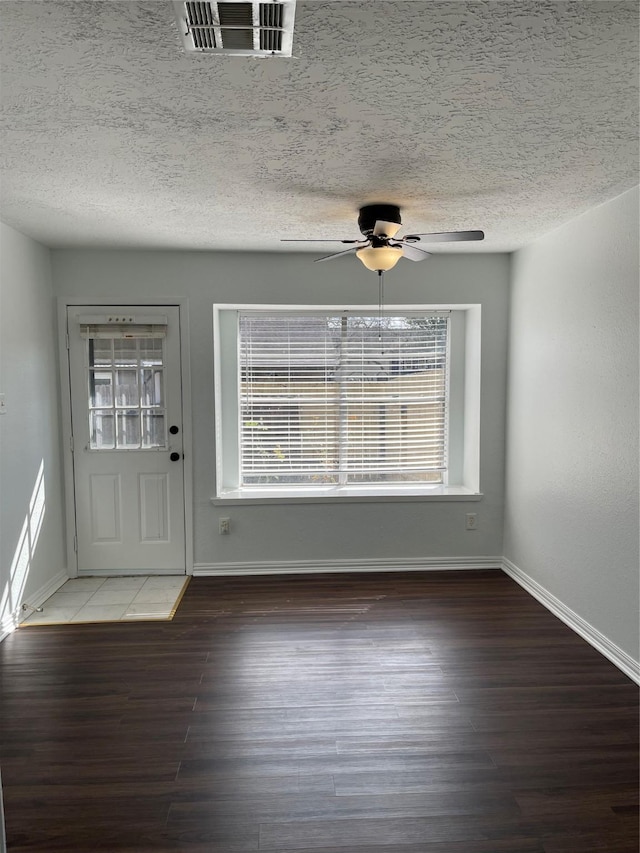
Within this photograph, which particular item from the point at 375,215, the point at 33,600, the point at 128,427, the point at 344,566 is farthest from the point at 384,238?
the point at 33,600

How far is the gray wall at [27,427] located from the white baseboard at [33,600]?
0.05ft

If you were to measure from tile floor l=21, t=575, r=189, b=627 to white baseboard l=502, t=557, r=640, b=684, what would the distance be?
8.36 ft

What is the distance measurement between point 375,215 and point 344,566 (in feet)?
8.73

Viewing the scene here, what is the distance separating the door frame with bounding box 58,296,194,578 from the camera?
12.4ft

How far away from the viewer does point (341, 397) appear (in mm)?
4324

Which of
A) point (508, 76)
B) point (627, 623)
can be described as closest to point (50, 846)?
point (627, 623)

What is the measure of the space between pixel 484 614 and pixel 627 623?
0.89m

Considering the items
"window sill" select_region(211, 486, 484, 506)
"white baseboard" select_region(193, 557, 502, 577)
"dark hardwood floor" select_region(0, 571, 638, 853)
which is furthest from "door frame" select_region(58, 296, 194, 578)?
"dark hardwood floor" select_region(0, 571, 638, 853)

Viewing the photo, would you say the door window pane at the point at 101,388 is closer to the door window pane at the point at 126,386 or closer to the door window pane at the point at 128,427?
the door window pane at the point at 126,386

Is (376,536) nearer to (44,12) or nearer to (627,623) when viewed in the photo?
(627,623)

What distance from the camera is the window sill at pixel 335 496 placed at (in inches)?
157

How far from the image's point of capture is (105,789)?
1.89m

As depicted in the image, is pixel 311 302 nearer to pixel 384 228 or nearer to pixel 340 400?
pixel 340 400

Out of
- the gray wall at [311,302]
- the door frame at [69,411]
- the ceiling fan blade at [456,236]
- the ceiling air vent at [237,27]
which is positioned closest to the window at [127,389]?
the door frame at [69,411]
